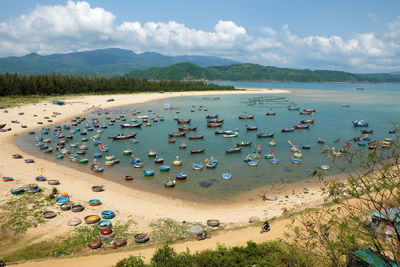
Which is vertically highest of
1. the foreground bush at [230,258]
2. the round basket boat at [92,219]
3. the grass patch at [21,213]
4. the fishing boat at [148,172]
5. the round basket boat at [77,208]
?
the foreground bush at [230,258]

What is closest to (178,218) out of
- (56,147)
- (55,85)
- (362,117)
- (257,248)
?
(257,248)

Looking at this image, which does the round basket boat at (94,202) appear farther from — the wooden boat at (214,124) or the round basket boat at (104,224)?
the wooden boat at (214,124)

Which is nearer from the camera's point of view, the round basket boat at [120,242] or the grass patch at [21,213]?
the round basket boat at [120,242]

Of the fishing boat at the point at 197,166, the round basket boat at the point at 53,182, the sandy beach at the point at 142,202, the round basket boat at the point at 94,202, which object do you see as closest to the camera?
the sandy beach at the point at 142,202

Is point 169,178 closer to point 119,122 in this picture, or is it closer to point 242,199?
point 242,199

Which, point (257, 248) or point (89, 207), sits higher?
point (257, 248)

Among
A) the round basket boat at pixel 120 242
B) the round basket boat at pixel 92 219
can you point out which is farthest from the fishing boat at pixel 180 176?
the round basket boat at pixel 120 242

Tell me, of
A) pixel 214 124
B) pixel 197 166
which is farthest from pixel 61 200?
pixel 214 124
